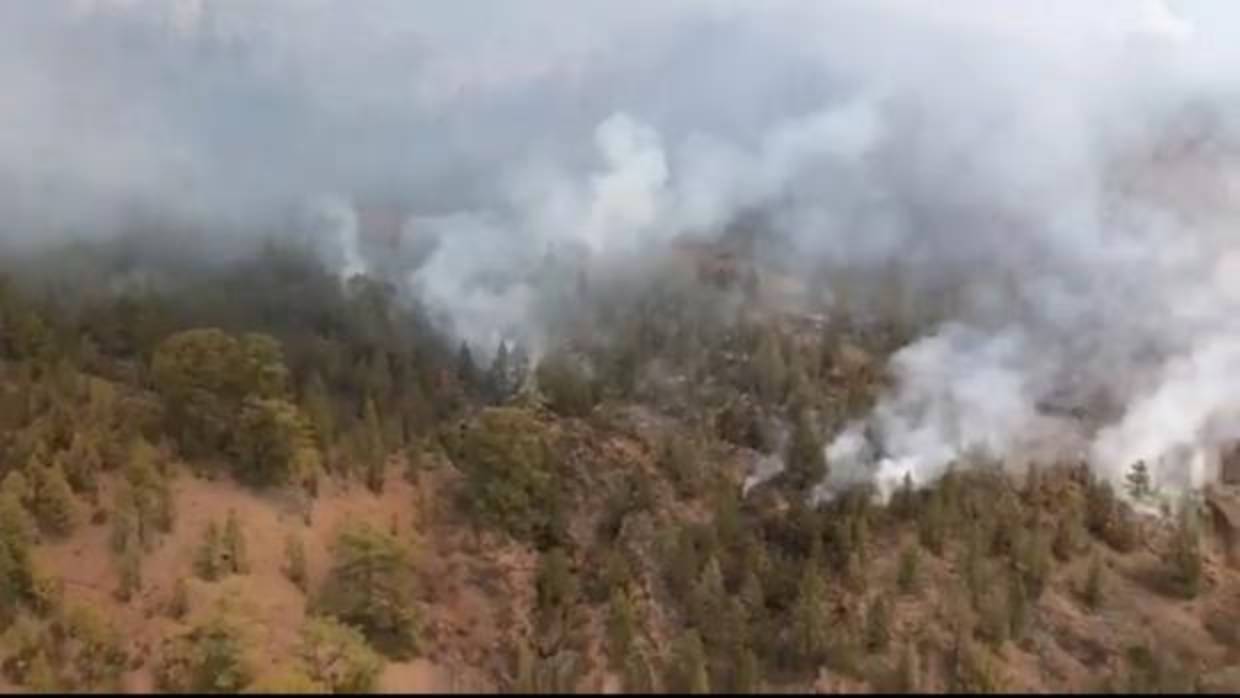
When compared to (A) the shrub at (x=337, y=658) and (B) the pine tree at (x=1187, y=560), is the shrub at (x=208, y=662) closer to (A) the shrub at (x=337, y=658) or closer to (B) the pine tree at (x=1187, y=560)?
(A) the shrub at (x=337, y=658)

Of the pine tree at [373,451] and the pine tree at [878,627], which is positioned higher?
the pine tree at [373,451]

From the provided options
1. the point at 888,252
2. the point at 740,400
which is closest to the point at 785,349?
the point at 740,400

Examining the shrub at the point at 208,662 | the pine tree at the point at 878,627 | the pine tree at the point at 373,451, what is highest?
the pine tree at the point at 373,451

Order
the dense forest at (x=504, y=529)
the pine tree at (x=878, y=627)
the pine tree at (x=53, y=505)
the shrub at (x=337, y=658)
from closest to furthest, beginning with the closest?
the shrub at (x=337, y=658)
the dense forest at (x=504, y=529)
the pine tree at (x=878, y=627)
the pine tree at (x=53, y=505)

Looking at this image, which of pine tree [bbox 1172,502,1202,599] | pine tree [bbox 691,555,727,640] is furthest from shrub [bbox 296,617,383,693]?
pine tree [bbox 1172,502,1202,599]

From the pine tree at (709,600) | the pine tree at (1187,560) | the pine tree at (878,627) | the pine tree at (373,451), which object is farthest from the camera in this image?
the pine tree at (373,451)

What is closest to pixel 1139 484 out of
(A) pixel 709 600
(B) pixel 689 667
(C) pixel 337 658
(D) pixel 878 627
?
(D) pixel 878 627

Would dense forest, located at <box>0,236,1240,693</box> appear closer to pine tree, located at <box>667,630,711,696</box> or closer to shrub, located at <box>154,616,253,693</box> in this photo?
shrub, located at <box>154,616,253,693</box>

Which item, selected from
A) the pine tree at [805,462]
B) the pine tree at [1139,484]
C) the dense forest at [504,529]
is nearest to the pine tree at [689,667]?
the dense forest at [504,529]

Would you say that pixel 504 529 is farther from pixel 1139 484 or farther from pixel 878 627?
pixel 1139 484
